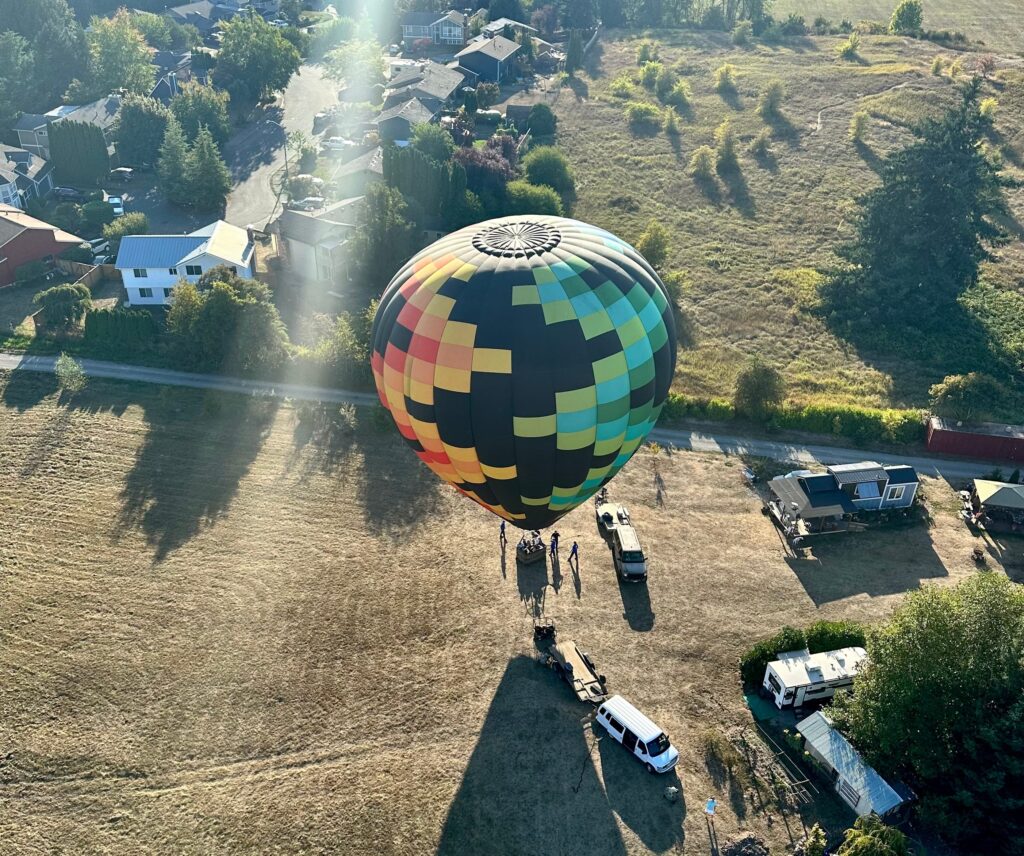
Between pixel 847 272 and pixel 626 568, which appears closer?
pixel 626 568

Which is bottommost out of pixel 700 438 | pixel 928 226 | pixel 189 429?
pixel 189 429

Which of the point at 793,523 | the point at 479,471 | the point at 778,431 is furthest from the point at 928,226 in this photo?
the point at 479,471

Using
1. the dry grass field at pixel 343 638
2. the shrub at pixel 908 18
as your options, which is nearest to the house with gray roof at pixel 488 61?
the shrub at pixel 908 18

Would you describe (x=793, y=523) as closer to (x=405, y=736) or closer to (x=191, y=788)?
(x=405, y=736)

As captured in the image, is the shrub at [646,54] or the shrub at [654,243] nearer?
the shrub at [654,243]

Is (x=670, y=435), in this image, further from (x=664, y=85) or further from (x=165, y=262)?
(x=664, y=85)

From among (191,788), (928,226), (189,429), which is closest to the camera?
(191,788)

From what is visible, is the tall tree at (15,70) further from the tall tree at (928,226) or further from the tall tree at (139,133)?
the tall tree at (928,226)
